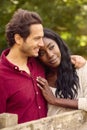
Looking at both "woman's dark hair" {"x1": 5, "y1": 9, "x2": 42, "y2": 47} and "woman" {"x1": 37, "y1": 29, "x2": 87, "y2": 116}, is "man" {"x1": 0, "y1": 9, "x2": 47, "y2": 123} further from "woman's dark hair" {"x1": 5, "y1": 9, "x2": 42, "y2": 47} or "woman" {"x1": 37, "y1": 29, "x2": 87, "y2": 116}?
"woman" {"x1": 37, "y1": 29, "x2": 87, "y2": 116}


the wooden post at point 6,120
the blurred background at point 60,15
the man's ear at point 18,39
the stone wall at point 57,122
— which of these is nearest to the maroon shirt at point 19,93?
the man's ear at point 18,39

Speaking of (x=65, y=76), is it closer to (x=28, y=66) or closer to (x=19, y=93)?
(x=28, y=66)

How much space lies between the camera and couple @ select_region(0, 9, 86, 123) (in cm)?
235

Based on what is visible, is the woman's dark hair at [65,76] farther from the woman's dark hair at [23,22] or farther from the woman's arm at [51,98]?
the woman's dark hair at [23,22]

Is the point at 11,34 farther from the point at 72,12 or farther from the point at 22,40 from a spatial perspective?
the point at 72,12

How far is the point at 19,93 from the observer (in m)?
2.34

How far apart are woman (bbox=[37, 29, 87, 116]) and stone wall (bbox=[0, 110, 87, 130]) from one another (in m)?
0.15

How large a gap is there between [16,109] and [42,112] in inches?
7.0

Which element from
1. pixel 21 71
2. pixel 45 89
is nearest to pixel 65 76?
pixel 45 89

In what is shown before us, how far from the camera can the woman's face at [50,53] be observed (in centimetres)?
250

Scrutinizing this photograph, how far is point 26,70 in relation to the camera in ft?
8.08

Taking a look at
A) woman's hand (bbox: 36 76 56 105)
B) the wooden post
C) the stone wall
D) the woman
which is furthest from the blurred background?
the wooden post

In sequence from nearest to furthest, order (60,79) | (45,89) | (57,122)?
(57,122), (45,89), (60,79)

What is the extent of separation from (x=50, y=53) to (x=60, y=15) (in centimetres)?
385
